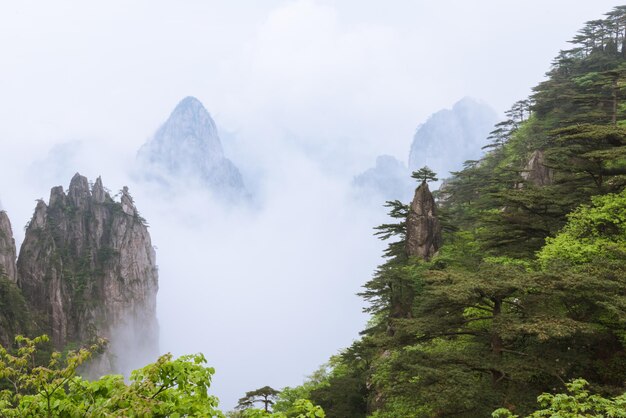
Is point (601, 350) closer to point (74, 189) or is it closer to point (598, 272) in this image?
point (598, 272)

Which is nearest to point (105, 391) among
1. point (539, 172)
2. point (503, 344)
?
point (503, 344)

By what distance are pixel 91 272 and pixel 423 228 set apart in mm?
69012

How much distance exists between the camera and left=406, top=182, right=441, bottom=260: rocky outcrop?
33406mm

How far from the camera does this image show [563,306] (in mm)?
14859

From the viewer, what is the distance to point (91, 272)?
80.9 meters

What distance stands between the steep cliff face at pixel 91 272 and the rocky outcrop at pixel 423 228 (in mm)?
59234

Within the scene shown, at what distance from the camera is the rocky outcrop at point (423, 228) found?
110 ft

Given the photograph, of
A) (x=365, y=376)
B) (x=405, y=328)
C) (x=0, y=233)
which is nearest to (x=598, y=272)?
(x=405, y=328)

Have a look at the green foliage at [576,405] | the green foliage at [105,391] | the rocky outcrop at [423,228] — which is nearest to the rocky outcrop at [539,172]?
the rocky outcrop at [423,228]

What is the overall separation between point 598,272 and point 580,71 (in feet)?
169

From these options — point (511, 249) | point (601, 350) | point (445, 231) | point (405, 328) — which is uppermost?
point (445, 231)

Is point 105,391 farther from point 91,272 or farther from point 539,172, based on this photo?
point 91,272

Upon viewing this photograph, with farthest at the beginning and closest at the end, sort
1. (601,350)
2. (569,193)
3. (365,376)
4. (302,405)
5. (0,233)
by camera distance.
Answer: (0,233) → (365,376) → (569,193) → (601,350) → (302,405)

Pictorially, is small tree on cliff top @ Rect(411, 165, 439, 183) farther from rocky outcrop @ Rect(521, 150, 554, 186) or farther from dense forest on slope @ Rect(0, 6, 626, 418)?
rocky outcrop @ Rect(521, 150, 554, 186)
